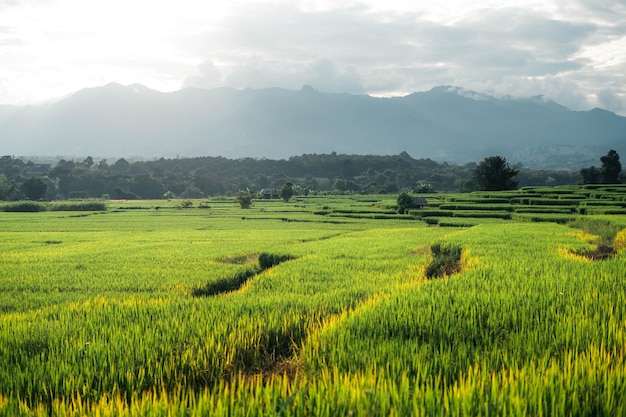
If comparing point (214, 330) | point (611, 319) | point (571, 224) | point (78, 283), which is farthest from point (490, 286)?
point (571, 224)

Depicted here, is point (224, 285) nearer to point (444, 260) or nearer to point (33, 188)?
point (444, 260)

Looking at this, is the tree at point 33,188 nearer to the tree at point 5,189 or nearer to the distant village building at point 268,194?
the tree at point 5,189

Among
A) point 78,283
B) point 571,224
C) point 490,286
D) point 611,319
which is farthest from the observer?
point 571,224

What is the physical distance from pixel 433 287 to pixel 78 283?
8361 mm

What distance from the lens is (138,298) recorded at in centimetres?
896

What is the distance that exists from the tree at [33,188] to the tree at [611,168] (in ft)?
304

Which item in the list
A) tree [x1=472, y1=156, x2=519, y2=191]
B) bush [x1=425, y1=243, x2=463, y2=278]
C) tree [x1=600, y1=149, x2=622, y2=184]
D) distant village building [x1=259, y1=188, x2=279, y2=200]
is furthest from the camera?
distant village building [x1=259, y1=188, x2=279, y2=200]

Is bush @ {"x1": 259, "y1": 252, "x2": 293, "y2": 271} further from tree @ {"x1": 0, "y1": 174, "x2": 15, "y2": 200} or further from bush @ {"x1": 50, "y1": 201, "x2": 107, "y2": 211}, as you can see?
tree @ {"x1": 0, "y1": 174, "x2": 15, "y2": 200}

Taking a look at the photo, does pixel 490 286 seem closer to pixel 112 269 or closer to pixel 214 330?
pixel 214 330

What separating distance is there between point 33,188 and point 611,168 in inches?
3751

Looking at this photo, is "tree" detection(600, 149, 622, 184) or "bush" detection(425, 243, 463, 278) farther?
"tree" detection(600, 149, 622, 184)

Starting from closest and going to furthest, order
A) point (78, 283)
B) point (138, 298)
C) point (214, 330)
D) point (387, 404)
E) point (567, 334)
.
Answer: point (387, 404) < point (567, 334) < point (214, 330) < point (138, 298) < point (78, 283)

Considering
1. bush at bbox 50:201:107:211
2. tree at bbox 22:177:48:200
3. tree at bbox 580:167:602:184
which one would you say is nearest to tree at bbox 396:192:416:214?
bush at bbox 50:201:107:211

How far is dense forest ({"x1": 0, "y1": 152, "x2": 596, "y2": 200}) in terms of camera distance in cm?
9556
